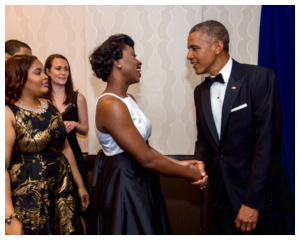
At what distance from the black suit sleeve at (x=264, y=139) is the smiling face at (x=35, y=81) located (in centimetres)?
147

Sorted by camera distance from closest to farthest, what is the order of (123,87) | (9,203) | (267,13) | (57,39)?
1. (9,203)
2. (123,87)
3. (267,13)
4. (57,39)

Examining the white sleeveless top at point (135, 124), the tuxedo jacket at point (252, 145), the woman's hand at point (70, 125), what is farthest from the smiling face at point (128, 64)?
the woman's hand at point (70, 125)

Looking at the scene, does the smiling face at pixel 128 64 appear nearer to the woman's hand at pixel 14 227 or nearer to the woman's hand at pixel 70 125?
the woman's hand at pixel 70 125

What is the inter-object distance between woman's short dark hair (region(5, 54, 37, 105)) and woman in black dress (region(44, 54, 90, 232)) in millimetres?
753

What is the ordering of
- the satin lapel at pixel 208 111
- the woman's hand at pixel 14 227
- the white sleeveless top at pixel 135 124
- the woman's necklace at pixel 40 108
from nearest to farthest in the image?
1. the woman's hand at pixel 14 227
2. the white sleeveless top at pixel 135 124
3. the woman's necklace at pixel 40 108
4. the satin lapel at pixel 208 111

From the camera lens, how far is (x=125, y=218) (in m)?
1.49

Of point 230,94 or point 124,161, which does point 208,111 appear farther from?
point 124,161

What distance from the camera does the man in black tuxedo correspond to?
5.23ft

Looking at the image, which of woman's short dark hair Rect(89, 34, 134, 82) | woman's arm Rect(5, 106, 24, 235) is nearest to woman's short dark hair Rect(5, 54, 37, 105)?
woman's arm Rect(5, 106, 24, 235)

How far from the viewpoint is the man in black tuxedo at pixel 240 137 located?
1595 millimetres

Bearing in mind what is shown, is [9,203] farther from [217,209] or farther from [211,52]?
[211,52]

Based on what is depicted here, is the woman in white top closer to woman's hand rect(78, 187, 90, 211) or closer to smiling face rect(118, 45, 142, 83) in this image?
smiling face rect(118, 45, 142, 83)

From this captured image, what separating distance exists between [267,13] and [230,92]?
3.68ft

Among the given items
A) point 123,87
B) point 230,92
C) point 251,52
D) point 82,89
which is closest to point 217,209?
point 230,92
